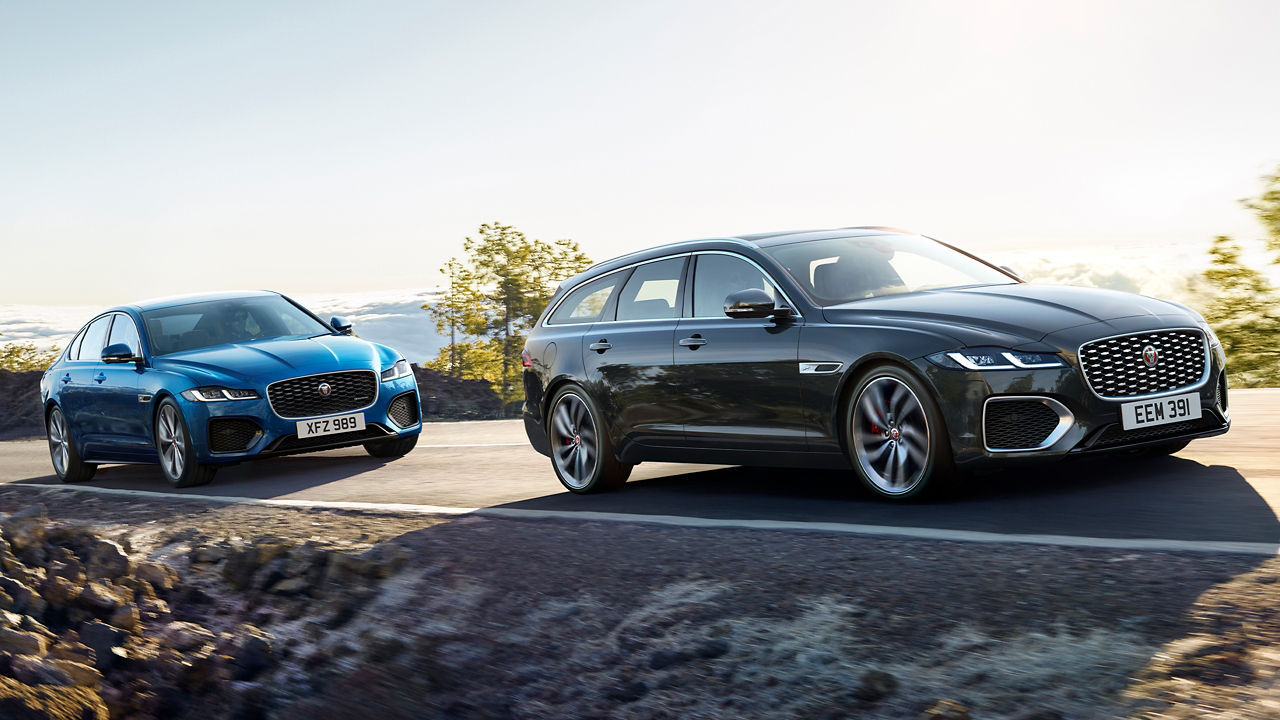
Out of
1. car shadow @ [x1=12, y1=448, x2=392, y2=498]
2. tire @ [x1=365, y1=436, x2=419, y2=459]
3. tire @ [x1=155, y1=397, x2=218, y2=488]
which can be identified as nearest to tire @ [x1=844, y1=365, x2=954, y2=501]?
car shadow @ [x1=12, y1=448, x2=392, y2=498]

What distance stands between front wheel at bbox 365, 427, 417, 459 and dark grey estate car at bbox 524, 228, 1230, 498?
3890mm

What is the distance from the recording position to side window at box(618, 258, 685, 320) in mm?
8906

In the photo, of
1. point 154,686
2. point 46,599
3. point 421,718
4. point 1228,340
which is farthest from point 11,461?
point 1228,340

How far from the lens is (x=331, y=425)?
12.2 m

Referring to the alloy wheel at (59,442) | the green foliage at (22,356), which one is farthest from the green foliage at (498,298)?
the alloy wheel at (59,442)

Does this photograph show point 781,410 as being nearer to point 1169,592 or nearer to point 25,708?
point 1169,592

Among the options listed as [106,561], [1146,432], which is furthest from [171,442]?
[1146,432]

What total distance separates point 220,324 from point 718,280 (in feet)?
21.8

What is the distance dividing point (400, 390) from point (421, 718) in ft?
26.3

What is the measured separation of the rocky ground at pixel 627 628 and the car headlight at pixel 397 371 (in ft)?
15.9

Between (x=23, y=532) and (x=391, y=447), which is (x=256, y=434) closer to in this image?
(x=391, y=447)

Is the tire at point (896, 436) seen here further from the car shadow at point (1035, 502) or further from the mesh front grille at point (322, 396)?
the mesh front grille at point (322, 396)

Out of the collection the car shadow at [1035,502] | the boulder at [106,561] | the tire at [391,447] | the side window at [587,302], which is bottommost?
the boulder at [106,561]

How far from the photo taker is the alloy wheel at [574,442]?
9.48 m
